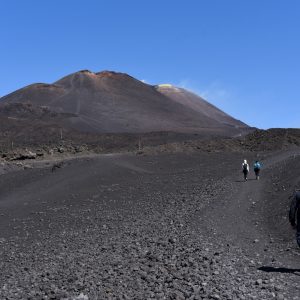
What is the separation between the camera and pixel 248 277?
704 centimetres

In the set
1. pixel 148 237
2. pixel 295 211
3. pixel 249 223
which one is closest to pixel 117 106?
pixel 249 223

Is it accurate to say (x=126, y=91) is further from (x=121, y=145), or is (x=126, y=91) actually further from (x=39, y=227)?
(x=39, y=227)

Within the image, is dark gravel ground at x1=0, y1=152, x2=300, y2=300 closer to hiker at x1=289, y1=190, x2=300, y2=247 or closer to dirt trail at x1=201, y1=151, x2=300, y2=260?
dirt trail at x1=201, y1=151, x2=300, y2=260

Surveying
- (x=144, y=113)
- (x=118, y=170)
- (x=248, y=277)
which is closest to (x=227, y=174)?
(x=118, y=170)

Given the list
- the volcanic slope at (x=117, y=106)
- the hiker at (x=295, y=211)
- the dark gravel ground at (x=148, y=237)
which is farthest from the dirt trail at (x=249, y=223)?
the volcanic slope at (x=117, y=106)

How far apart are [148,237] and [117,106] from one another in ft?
277

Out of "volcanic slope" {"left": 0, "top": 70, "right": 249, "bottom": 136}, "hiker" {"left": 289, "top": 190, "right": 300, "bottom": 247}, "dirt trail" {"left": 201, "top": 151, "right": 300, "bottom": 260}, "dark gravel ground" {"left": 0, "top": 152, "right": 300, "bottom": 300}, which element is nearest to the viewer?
"dark gravel ground" {"left": 0, "top": 152, "right": 300, "bottom": 300}

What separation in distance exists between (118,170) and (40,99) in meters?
76.2

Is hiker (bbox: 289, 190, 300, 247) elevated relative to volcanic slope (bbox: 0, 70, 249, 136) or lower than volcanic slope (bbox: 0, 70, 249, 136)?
lower

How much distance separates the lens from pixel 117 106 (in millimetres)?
94750

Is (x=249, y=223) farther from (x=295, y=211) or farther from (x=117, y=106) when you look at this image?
(x=117, y=106)

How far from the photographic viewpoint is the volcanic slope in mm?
78438

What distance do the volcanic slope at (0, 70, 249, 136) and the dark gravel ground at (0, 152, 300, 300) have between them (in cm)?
4693

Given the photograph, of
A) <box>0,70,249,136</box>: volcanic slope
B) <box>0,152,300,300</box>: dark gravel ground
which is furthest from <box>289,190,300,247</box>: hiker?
<box>0,70,249,136</box>: volcanic slope
